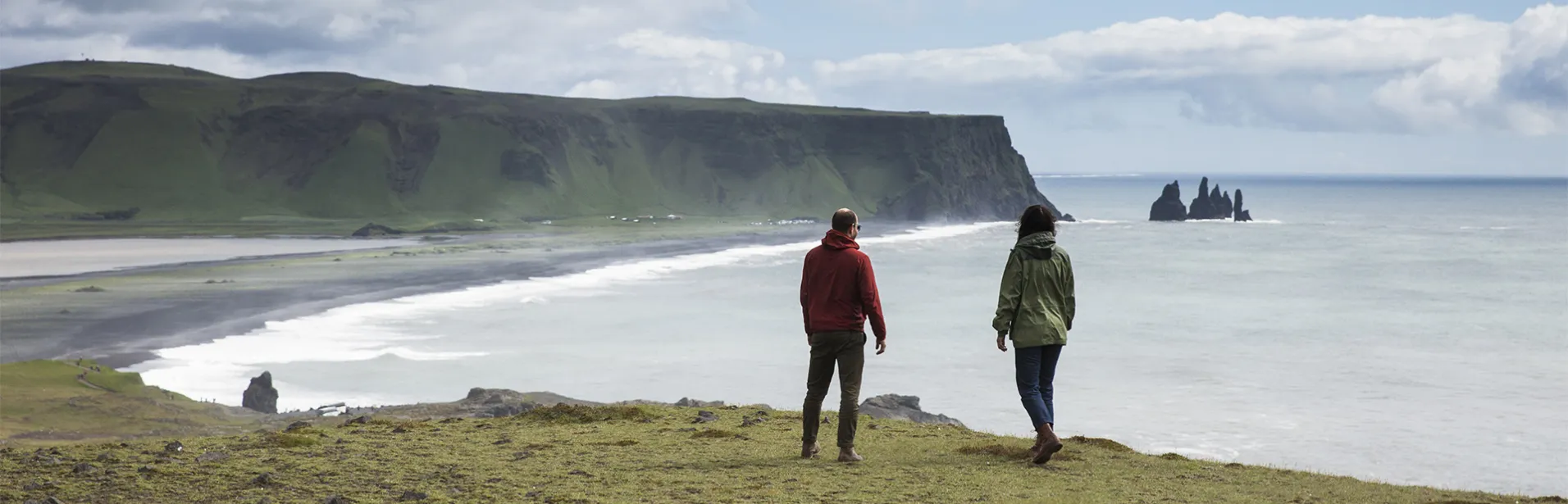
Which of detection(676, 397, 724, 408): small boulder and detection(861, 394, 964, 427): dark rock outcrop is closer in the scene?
detection(676, 397, 724, 408): small boulder

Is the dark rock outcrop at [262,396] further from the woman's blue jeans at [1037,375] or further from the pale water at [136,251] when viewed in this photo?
the pale water at [136,251]

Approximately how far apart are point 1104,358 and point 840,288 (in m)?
35.1

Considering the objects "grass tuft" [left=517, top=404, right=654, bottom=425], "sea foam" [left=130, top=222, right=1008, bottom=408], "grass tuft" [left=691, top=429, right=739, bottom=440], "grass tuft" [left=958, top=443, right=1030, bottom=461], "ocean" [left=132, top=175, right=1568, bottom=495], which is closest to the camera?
"grass tuft" [left=958, top=443, right=1030, bottom=461]

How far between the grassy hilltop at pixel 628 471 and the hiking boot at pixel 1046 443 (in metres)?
0.13

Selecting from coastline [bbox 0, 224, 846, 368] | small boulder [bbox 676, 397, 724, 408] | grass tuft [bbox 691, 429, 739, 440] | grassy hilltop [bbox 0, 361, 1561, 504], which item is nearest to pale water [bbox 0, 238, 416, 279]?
coastline [bbox 0, 224, 846, 368]

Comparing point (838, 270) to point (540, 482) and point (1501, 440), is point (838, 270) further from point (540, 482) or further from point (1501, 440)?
point (1501, 440)

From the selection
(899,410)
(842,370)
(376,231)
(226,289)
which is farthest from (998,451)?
(376,231)

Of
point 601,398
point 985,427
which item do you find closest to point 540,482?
point 985,427

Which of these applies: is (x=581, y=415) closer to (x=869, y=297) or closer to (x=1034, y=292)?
(x=869, y=297)

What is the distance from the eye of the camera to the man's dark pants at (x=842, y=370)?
1177 centimetres

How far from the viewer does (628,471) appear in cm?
1187

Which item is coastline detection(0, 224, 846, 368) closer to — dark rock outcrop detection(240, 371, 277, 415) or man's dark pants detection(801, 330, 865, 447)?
dark rock outcrop detection(240, 371, 277, 415)

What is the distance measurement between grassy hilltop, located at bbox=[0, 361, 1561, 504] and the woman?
2.57ft

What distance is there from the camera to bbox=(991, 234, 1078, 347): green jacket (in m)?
11.5
